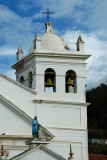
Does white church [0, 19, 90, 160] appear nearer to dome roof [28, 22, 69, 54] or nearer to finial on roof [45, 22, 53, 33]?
dome roof [28, 22, 69, 54]

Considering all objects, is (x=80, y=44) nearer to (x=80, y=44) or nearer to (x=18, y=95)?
(x=80, y=44)

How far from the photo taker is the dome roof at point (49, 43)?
21.0 metres

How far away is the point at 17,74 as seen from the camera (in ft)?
75.7

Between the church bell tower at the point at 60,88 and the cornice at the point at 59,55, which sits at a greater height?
the cornice at the point at 59,55

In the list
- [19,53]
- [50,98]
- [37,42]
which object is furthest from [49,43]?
[50,98]

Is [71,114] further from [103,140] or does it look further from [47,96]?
[103,140]

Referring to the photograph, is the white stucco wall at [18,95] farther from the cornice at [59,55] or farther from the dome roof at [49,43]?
the dome roof at [49,43]

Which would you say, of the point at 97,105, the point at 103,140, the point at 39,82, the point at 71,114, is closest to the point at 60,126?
the point at 71,114

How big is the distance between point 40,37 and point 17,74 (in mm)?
2697

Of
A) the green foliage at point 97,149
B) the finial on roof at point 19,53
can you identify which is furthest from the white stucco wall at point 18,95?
the green foliage at point 97,149

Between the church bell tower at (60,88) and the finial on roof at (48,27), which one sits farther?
the finial on roof at (48,27)

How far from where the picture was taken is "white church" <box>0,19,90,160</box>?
1906 centimetres

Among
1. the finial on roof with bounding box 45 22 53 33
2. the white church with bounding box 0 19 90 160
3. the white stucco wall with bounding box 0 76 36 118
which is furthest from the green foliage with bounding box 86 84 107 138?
the white stucco wall with bounding box 0 76 36 118

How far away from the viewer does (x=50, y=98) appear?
20.7 metres
